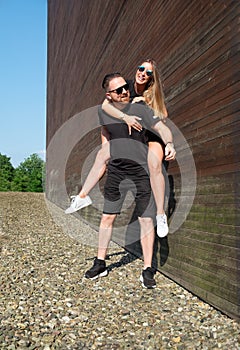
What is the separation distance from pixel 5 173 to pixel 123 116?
46.6 m

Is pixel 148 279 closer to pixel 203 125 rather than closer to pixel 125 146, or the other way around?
pixel 125 146

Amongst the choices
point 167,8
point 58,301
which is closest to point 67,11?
point 167,8

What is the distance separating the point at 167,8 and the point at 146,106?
3.34 ft

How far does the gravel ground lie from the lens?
2.03 metres

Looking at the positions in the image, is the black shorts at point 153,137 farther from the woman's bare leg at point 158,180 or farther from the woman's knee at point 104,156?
the woman's knee at point 104,156

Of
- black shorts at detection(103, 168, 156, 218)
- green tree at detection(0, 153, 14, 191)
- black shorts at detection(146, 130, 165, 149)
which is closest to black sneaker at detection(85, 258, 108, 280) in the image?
black shorts at detection(103, 168, 156, 218)

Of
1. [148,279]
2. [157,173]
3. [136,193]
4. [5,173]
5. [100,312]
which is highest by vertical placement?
[5,173]

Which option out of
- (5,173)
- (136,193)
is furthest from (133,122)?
(5,173)

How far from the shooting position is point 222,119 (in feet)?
7.86

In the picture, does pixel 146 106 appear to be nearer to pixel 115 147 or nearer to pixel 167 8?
pixel 115 147

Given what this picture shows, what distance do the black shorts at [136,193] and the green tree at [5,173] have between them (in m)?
42.5

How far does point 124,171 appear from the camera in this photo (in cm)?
312

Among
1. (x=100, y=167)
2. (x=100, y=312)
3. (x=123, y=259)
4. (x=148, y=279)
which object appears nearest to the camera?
(x=100, y=312)

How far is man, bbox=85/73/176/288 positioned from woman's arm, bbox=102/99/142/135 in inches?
2.1
